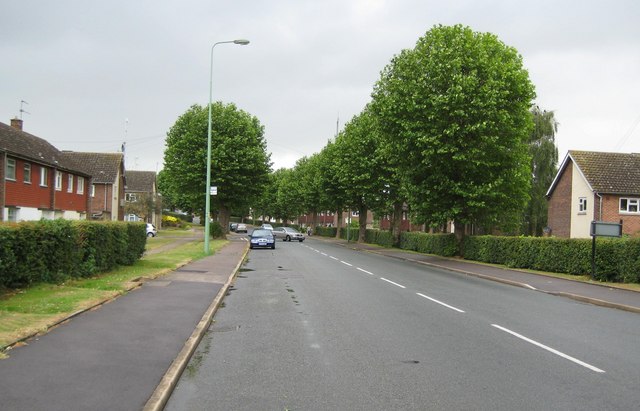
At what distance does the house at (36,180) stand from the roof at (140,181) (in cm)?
3966

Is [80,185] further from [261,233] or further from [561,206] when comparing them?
[561,206]

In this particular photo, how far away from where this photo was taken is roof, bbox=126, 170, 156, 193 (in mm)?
82312

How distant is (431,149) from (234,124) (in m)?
25.7

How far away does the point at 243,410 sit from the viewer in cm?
503

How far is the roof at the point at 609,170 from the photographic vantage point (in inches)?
1423

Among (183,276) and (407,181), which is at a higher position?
(407,181)

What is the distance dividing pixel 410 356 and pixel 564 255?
16232mm

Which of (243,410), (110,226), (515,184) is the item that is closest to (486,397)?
(243,410)

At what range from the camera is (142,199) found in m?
61.5

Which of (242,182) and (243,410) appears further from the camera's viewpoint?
(242,182)

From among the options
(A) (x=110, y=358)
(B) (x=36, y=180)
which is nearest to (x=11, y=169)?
(B) (x=36, y=180)

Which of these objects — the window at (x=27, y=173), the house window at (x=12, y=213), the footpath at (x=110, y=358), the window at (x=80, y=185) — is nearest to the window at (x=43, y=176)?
the window at (x=27, y=173)

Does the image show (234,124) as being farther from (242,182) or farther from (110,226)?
(110,226)

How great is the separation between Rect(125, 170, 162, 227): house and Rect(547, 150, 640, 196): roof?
4372cm
